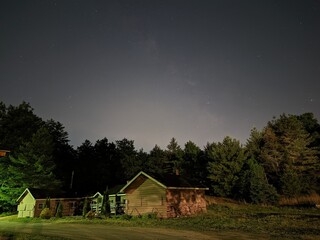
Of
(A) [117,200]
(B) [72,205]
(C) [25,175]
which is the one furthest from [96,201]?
(C) [25,175]

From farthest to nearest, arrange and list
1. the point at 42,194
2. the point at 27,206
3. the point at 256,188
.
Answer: the point at 42,194
the point at 27,206
the point at 256,188

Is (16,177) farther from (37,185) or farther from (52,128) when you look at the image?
(52,128)

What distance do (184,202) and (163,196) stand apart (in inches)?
126

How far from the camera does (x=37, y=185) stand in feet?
182

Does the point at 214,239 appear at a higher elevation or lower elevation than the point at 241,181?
lower

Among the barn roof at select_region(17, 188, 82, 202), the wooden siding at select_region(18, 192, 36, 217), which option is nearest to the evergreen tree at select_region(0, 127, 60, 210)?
the barn roof at select_region(17, 188, 82, 202)

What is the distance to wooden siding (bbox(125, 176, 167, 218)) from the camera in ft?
113

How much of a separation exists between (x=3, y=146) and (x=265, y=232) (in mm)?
60913

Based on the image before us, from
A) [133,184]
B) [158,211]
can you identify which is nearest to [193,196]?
[158,211]

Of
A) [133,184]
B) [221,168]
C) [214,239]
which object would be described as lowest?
[214,239]

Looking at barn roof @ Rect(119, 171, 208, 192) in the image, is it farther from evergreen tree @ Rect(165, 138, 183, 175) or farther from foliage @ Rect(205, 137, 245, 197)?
evergreen tree @ Rect(165, 138, 183, 175)

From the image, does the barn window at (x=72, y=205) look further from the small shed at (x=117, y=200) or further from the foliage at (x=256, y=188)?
the foliage at (x=256, y=188)

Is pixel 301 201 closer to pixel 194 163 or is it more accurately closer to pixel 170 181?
pixel 170 181

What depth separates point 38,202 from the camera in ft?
158
